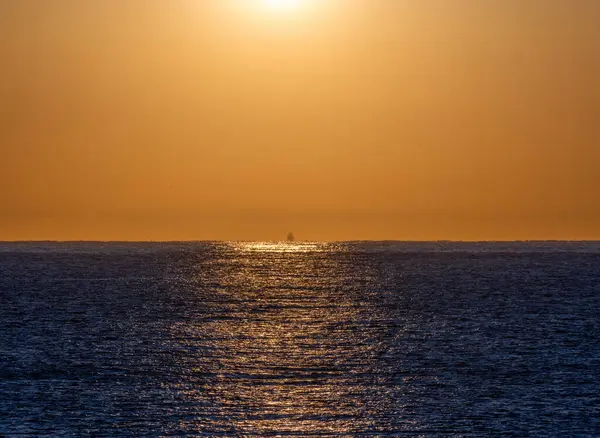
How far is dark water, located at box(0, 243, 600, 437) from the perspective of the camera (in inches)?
1686

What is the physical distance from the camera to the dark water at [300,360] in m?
42.8

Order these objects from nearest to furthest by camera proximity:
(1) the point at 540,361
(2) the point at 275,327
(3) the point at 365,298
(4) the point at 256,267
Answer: (1) the point at 540,361 → (2) the point at 275,327 → (3) the point at 365,298 → (4) the point at 256,267

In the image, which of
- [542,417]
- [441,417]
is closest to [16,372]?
[441,417]

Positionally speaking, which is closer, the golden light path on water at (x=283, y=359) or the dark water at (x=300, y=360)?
the dark water at (x=300, y=360)

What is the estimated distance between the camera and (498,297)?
10481 centimetres

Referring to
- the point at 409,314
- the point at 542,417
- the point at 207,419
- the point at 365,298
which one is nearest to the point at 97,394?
the point at 207,419

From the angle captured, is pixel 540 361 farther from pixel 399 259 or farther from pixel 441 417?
pixel 399 259

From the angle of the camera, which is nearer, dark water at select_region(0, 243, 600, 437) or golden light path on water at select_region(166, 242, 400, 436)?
dark water at select_region(0, 243, 600, 437)

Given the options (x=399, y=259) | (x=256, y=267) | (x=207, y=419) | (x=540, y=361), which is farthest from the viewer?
(x=399, y=259)

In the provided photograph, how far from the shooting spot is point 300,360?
5925 centimetres

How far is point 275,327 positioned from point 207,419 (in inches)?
1361

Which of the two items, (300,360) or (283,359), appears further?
(283,359)

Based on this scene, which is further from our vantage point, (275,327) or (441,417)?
(275,327)

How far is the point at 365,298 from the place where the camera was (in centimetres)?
10444
